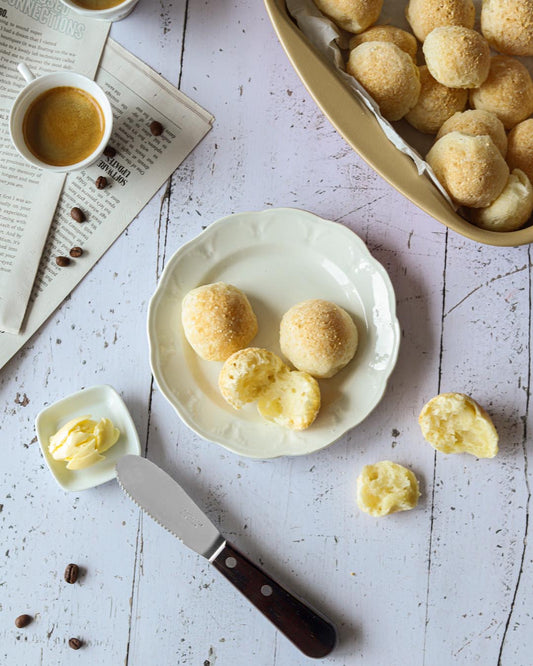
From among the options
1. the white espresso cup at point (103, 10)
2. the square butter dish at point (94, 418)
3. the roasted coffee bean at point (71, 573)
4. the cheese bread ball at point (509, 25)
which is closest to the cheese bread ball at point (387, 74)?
the cheese bread ball at point (509, 25)

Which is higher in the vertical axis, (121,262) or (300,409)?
(121,262)

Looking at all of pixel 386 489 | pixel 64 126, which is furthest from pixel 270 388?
pixel 64 126

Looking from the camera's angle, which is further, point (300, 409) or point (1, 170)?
point (1, 170)

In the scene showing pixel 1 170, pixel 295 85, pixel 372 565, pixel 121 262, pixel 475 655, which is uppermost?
pixel 295 85

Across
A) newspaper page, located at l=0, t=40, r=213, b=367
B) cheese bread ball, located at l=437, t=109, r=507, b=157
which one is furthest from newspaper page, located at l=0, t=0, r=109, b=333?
cheese bread ball, located at l=437, t=109, r=507, b=157

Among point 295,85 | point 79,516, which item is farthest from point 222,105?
point 79,516

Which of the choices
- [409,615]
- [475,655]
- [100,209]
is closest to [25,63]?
[100,209]

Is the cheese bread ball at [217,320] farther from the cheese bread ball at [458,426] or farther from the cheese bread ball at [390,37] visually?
the cheese bread ball at [390,37]

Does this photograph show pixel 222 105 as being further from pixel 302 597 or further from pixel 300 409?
pixel 302 597
